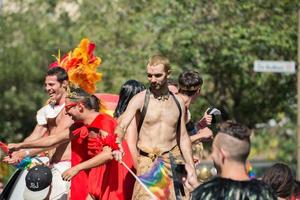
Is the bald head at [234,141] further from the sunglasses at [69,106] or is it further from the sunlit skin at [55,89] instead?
the sunlit skin at [55,89]

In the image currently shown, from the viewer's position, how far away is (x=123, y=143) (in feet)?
34.2

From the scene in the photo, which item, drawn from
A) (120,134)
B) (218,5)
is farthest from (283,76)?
(120,134)

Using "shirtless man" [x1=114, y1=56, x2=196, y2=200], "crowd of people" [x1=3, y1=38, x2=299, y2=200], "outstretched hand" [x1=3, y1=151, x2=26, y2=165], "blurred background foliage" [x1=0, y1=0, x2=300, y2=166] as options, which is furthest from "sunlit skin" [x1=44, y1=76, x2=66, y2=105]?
"blurred background foliage" [x1=0, y1=0, x2=300, y2=166]

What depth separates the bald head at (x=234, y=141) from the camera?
7031 millimetres

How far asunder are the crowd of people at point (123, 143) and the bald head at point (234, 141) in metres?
1.48

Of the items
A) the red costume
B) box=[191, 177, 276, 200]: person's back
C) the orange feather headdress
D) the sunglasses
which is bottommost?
the red costume

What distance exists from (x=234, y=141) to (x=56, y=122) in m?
4.54

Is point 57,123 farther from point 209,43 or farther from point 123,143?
point 209,43

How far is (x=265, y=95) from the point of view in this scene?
22.7 metres

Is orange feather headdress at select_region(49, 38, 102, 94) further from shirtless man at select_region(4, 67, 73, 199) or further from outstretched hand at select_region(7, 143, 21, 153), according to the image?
outstretched hand at select_region(7, 143, 21, 153)

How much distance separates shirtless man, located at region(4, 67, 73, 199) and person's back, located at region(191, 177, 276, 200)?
428 centimetres

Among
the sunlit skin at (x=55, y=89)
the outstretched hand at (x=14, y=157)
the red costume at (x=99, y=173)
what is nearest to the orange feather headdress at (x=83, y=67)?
the sunlit skin at (x=55, y=89)

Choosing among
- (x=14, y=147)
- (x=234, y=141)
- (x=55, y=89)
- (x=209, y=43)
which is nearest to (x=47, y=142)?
(x=14, y=147)

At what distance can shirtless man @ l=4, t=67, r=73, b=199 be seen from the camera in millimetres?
11266
